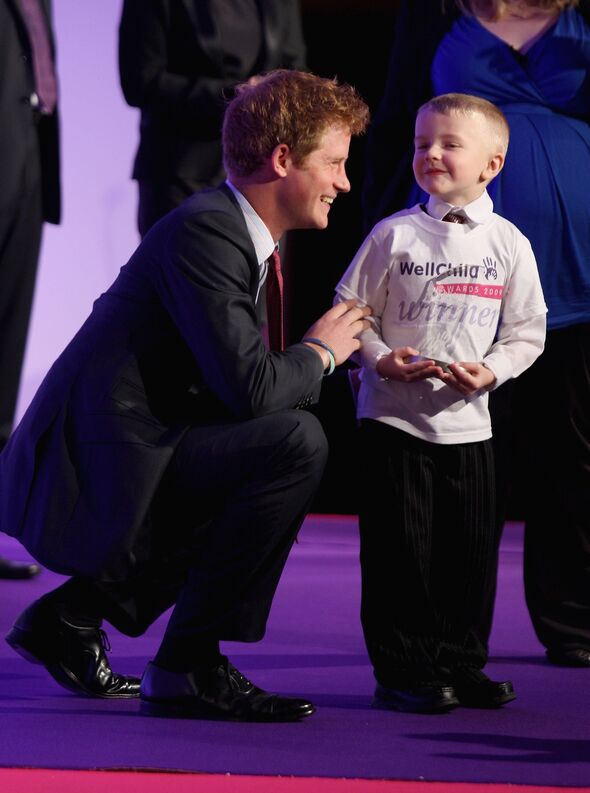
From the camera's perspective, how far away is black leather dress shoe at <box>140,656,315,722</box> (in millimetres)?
1998

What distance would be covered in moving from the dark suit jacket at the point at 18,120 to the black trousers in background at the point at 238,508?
5.37ft

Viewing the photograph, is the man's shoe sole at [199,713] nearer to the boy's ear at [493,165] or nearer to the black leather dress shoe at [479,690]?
the black leather dress shoe at [479,690]

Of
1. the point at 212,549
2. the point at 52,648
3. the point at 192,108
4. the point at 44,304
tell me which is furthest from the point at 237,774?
the point at 44,304

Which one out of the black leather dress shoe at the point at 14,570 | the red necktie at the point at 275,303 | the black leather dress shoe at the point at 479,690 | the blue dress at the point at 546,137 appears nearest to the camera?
the black leather dress shoe at the point at 479,690

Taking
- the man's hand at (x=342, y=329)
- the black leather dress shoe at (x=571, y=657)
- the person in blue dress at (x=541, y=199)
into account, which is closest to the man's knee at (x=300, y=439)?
the man's hand at (x=342, y=329)

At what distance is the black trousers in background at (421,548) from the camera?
2.16 m

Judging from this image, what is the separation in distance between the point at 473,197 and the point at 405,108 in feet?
1.54

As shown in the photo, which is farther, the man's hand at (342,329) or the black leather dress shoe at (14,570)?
the black leather dress shoe at (14,570)

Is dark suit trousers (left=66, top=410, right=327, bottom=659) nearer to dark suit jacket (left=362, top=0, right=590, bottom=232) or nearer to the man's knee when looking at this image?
the man's knee

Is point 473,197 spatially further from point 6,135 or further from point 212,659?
point 6,135

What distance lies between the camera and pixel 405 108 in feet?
8.61

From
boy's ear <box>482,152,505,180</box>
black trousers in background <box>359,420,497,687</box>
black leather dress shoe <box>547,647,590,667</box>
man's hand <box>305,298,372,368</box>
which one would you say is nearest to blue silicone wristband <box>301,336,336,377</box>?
man's hand <box>305,298,372,368</box>

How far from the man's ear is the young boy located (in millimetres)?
189

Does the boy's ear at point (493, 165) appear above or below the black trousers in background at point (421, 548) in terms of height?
above
